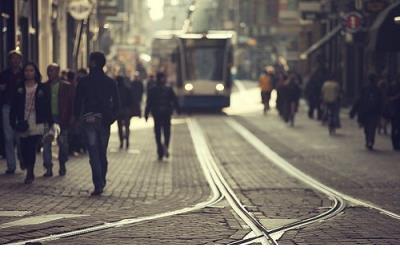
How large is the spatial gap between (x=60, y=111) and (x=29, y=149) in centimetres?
130

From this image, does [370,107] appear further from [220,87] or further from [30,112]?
[220,87]

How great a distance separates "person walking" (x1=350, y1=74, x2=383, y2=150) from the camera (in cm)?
2295

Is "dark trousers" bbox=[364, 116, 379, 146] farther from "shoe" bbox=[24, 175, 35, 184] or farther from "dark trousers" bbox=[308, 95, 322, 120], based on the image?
"dark trousers" bbox=[308, 95, 322, 120]

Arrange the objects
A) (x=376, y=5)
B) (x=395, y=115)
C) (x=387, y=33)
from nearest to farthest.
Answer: (x=395, y=115) < (x=376, y=5) < (x=387, y=33)

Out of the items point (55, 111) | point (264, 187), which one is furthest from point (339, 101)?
point (264, 187)

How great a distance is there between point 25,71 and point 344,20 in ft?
68.2

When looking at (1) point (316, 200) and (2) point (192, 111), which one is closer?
(1) point (316, 200)

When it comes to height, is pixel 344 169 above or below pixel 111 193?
below

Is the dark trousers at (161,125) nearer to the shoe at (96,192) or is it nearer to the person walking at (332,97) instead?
the shoe at (96,192)

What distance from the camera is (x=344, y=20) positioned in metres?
34.5

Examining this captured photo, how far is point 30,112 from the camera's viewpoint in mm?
14945

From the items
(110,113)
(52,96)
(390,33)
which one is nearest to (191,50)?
(390,33)

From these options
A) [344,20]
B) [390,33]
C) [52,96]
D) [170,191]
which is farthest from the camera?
[344,20]

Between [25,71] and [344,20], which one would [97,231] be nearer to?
[25,71]
